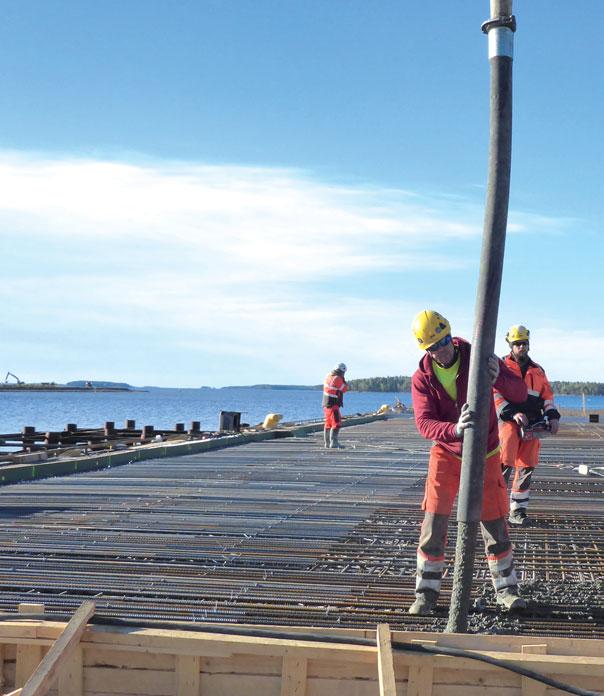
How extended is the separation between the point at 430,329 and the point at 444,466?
34.9 inches

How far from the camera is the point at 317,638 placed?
15.4 feet

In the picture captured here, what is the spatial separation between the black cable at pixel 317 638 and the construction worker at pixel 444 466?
51.0 inches

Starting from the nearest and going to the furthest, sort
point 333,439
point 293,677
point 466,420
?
point 293,677 → point 466,420 → point 333,439

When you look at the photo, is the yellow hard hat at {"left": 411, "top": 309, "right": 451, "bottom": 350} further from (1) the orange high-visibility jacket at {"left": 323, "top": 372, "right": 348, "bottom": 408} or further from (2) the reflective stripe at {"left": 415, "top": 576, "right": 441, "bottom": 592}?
(1) the orange high-visibility jacket at {"left": 323, "top": 372, "right": 348, "bottom": 408}

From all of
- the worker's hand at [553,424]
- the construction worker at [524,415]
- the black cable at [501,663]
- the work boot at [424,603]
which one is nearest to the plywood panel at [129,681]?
the black cable at [501,663]

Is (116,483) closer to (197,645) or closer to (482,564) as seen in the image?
(482,564)

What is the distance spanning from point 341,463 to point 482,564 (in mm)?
8583

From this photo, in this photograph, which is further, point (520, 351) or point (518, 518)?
point (518, 518)

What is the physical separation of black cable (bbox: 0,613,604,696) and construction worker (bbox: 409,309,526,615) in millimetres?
1296

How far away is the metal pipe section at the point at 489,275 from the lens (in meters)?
4.81

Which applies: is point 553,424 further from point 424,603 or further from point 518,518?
point 424,603

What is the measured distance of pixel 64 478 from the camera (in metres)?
13.1

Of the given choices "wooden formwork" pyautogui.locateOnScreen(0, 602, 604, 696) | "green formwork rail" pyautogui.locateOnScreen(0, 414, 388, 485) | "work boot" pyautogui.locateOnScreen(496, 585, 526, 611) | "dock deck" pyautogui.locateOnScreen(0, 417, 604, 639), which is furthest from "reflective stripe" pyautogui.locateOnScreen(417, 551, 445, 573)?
"green formwork rail" pyautogui.locateOnScreen(0, 414, 388, 485)

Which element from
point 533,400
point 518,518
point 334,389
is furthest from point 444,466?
point 334,389
